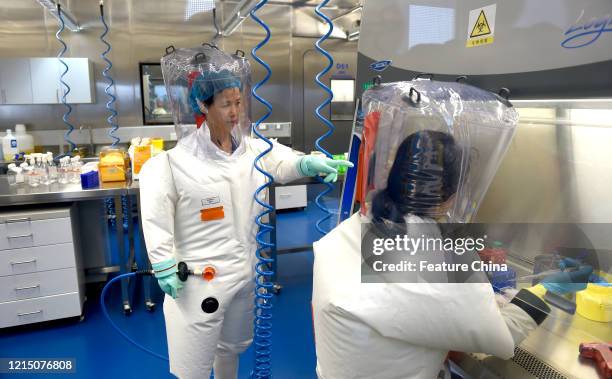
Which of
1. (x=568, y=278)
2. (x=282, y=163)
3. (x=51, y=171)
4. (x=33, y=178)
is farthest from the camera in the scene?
(x=51, y=171)

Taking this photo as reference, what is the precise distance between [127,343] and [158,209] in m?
1.47

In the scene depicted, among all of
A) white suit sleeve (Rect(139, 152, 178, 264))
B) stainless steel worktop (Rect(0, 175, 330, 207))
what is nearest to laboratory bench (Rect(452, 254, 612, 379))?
white suit sleeve (Rect(139, 152, 178, 264))

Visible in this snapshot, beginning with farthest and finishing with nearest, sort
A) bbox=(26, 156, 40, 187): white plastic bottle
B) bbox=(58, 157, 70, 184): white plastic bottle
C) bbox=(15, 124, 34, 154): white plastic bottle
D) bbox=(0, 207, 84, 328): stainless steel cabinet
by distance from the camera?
bbox=(15, 124, 34, 154): white plastic bottle
bbox=(58, 157, 70, 184): white plastic bottle
bbox=(26, 156, 40, 187): white plastic bottle
bbox=(0, 207, 84, 328): stainless steel cabinet

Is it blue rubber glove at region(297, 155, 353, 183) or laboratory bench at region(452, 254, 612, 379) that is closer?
laboratory bench at region(452, 254, 612, 379)

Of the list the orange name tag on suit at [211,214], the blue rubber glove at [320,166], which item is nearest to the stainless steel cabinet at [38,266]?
the orange name tag on suit at [211,214]

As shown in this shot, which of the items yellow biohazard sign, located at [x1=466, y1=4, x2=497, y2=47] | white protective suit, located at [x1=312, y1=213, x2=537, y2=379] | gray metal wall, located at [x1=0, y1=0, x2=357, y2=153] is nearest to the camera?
white protective suit, located at [x1=312, y1=213, x2=537, y2=379]

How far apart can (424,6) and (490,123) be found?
21.4 inches

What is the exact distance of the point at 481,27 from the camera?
108cm

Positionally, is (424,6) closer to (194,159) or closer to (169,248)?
(194,159)

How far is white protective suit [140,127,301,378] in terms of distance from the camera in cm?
159

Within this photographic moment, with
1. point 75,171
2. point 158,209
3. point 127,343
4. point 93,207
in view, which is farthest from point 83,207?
point 158,209

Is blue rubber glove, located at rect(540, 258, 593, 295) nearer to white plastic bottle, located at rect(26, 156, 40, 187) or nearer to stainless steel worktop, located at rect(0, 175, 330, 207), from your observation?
stainless steel worktop, located at rect(0, 175, 330, 207)

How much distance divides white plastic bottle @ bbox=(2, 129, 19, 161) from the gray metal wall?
583 mm

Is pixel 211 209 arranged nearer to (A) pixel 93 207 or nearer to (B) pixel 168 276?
(B) pixel 168 276
